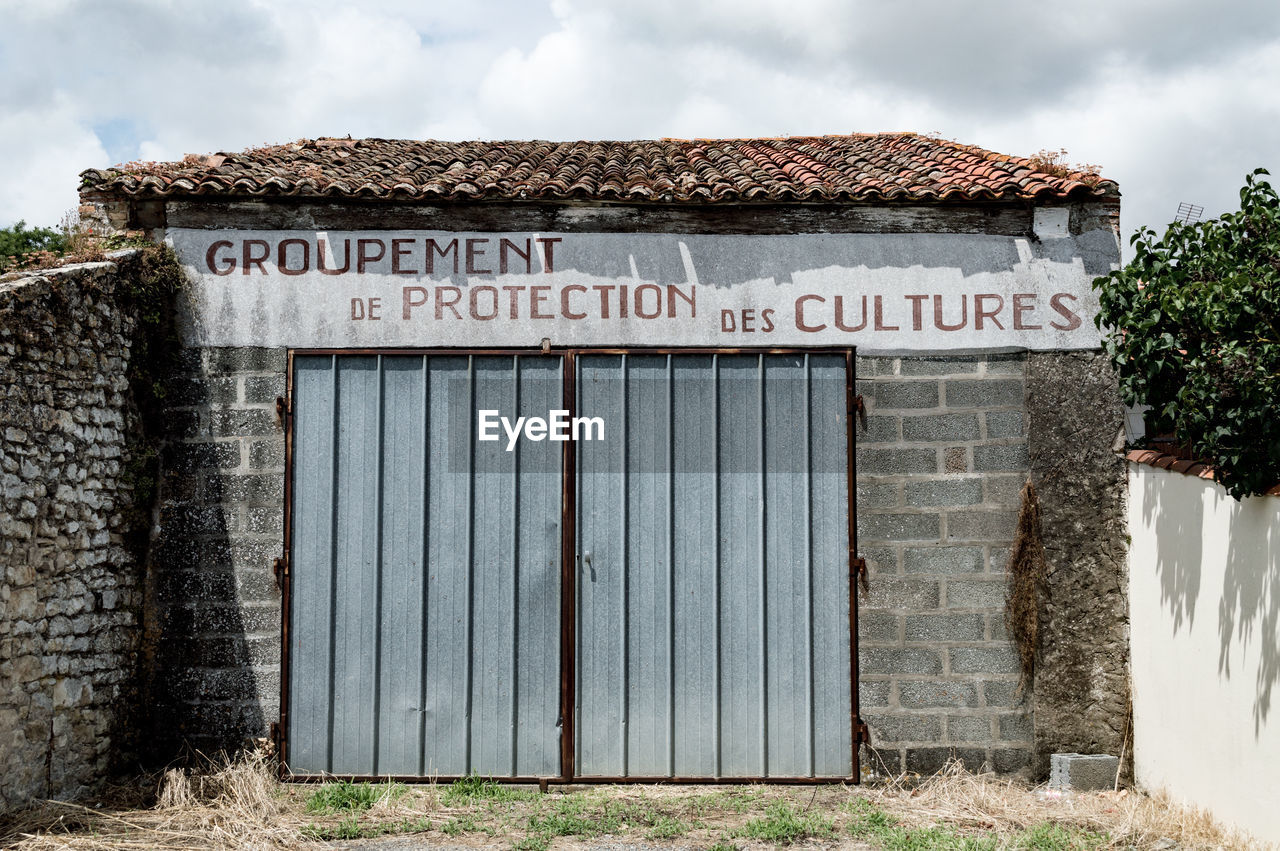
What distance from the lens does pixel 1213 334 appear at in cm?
530

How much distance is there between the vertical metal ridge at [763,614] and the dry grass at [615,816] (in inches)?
11.7

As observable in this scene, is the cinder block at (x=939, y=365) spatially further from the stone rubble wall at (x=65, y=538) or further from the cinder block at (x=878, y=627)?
the stone rubble wall at (x=65, y=538)

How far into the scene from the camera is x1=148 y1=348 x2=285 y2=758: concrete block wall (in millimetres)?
6605

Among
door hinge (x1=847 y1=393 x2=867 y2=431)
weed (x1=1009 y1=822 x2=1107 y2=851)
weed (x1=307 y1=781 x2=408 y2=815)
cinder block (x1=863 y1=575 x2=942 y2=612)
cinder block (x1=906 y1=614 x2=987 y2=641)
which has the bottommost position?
weed (x1=1009 y1=822 x2=1107 y2=851)

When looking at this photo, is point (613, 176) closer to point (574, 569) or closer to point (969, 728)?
point (574, 569)

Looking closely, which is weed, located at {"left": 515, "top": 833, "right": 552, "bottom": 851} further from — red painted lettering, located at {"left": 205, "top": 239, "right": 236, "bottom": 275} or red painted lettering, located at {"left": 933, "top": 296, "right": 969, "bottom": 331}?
red painted lettering, located at {"left": 205, "top": 239, "right": 236, "bottom": 275}

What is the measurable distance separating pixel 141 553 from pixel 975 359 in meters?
5.68

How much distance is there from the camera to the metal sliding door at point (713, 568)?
21.7 ft

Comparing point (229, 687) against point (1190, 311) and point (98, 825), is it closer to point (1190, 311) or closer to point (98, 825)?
point (98, 825)

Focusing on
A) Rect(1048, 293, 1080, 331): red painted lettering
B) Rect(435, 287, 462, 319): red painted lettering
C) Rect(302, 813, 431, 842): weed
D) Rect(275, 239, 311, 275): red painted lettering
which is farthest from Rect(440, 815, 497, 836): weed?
Rect(1048, 293, 1080, 331): red painted lettering

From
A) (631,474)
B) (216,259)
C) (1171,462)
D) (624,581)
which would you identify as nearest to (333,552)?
(624,581)

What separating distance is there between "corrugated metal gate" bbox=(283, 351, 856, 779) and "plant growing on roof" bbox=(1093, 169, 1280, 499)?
5.74ft

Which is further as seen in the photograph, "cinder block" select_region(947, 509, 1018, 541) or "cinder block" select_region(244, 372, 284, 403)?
"cinder block" select_region(244, 372, 284, 403)

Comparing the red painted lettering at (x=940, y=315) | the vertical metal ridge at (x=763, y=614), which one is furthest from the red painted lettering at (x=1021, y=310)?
the vertical metal ridge at (x=763, y=614)
